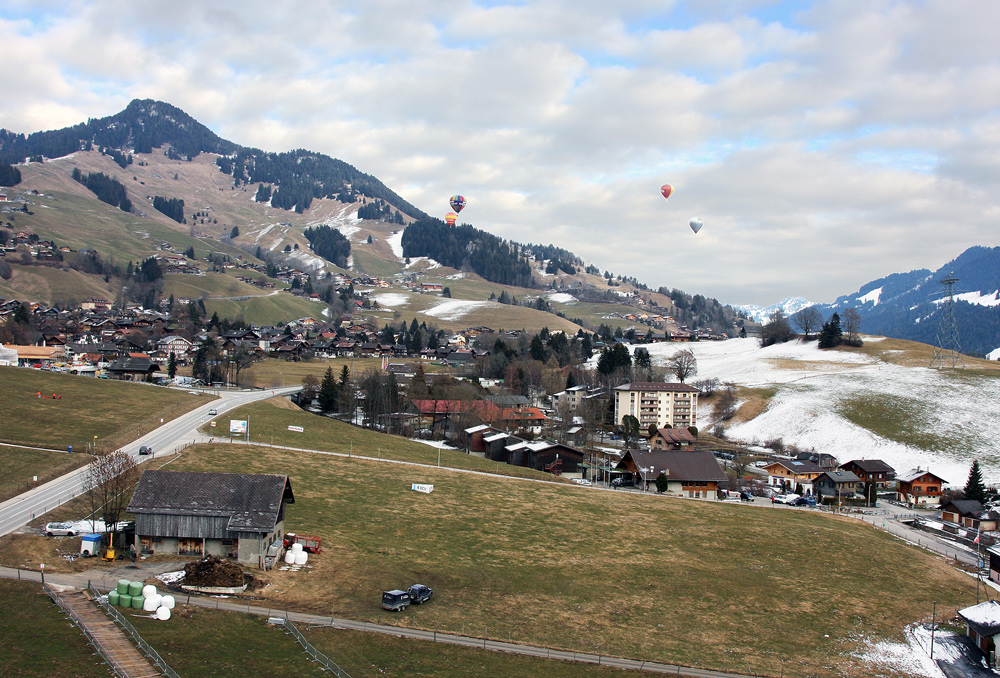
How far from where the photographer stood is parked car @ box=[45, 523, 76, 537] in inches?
1270

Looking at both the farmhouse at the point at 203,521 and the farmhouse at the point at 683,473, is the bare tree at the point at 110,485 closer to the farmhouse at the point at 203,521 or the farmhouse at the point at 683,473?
the farmhouse at the point at 203,521

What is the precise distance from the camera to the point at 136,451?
164 feet

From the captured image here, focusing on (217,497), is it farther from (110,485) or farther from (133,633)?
(133,633)

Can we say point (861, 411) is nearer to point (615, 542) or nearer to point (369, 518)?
point (615, 542)

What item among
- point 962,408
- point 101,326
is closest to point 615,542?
point 962,408

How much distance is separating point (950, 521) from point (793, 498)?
553 inches

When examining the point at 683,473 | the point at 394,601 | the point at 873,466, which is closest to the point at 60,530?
the point at 394,601

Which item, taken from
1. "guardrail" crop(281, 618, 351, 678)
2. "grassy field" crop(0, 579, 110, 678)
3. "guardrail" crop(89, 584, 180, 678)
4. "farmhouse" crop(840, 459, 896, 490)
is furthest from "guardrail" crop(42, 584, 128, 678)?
"farmhouse" crop(840, 459, 896, 490)

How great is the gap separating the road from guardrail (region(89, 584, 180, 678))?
1029 cm

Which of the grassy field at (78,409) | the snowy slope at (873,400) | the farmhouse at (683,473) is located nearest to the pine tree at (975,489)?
the snowy slope at (873,400)

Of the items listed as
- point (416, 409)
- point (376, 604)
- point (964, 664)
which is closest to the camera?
point (376, 604)

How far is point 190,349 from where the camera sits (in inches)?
5007

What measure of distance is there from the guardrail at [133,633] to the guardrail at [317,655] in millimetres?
4416

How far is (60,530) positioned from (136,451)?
18.7 meters
